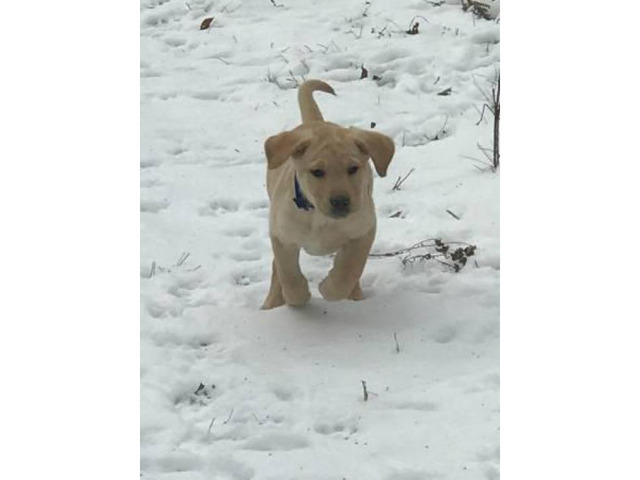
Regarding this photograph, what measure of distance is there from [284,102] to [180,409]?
261 centimetres

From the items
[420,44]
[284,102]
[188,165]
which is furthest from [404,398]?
[420,44]

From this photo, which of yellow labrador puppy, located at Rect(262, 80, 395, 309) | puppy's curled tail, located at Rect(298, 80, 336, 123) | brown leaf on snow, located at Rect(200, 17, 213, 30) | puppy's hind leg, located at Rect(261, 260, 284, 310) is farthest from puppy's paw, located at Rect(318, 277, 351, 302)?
brown leaf on snow, located at Rect(200, 17, 213, 30)

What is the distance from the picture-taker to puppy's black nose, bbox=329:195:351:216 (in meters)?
3.26

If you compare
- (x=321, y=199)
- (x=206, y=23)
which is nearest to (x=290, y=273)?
(x=321, y=199)

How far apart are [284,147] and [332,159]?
6.6 inches

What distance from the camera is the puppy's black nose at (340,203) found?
10.7ft

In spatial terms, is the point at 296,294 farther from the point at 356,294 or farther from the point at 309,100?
the point at 309,100

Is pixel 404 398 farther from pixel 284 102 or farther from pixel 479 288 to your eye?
pixel 284 102

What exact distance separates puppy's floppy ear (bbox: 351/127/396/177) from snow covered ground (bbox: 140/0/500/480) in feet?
2.10

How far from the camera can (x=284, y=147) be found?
11.0 ft

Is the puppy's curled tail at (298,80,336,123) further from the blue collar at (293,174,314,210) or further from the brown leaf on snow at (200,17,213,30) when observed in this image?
the brown leaf on snow at (200,17,213,30)

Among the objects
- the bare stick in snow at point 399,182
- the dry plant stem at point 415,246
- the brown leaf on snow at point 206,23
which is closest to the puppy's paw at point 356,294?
the dry plant stem at point 415,246

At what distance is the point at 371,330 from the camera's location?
12.1 feet

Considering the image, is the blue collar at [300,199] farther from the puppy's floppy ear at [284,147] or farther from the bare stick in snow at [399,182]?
the bare stick in snow at [399,182]
